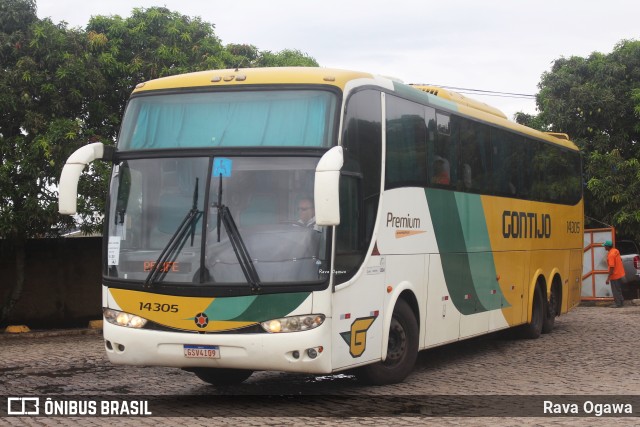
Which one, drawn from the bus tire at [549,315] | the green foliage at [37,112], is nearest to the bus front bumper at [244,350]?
the green foliage at [37,112]

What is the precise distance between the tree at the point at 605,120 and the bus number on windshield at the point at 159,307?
2014cm

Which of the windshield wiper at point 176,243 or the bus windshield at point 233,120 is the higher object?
the bus windshield at point 233,120

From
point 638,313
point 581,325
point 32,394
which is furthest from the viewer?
point 638,313

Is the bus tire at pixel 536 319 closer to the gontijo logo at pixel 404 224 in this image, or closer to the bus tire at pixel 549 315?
the bus tire at pixel 549 315

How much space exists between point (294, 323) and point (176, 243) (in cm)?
142

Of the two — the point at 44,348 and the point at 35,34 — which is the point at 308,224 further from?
the point at 35,34

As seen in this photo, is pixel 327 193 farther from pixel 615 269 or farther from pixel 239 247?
pixel 615 269

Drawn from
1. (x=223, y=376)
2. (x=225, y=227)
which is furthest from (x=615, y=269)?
(x=225, y=227)

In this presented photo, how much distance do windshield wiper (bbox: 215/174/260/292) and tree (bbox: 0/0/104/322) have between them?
30.1 ft

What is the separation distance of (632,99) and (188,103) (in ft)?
70.2

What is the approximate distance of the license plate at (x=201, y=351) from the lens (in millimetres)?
9406

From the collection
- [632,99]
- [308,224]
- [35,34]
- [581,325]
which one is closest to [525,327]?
[581,325]

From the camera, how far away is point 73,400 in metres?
10.4

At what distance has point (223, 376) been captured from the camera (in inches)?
451
